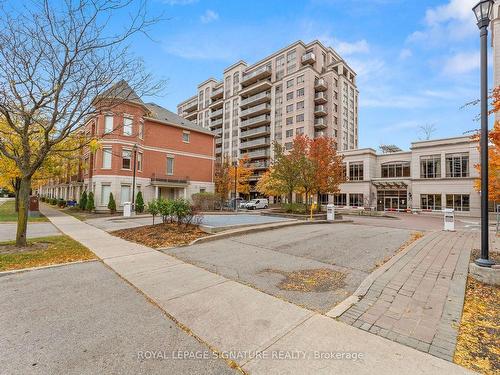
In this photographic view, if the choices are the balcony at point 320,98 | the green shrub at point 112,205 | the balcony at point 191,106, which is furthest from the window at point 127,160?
the balcony at point 191,106

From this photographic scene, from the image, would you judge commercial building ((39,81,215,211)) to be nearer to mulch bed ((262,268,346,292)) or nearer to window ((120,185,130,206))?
window ((120,185,130,206))

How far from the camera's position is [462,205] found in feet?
109

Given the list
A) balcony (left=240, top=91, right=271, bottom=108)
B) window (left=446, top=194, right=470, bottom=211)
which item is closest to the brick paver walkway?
window (left=446, top=194, right=470, bottom=211)

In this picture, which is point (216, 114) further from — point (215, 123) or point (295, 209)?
point (295, 209)

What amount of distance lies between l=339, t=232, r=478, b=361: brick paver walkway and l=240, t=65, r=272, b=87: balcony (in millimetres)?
60713

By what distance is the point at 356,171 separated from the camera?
42781 mm

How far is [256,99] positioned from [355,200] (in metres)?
33.8

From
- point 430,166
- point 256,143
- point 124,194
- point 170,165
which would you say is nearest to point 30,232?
point 124,194

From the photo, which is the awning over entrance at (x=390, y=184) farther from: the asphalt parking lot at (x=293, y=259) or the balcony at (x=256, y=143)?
the asphalt parking lot at (x=293, y=259)

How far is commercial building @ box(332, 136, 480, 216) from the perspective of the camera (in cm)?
3303

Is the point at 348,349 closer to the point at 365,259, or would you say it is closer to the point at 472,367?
the point at 472,367

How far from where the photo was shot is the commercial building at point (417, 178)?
108ft

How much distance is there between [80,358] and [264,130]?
194 feet

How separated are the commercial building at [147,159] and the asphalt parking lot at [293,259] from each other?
17608 mm
